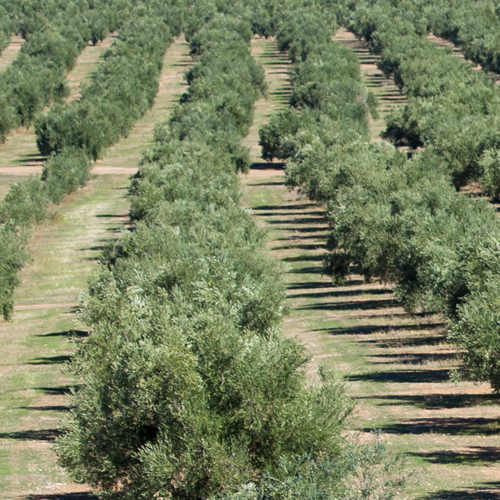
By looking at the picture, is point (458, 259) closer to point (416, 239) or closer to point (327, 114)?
point (416, 239)

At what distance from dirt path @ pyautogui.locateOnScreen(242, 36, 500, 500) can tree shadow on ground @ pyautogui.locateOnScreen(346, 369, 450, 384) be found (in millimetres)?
45

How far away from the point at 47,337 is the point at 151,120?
256ft

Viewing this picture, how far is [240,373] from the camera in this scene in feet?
A: 95.0

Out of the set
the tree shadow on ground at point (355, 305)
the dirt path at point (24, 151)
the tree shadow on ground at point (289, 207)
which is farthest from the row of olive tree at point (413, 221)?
the dirt path at point (24, 151)

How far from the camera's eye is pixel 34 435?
4428cm

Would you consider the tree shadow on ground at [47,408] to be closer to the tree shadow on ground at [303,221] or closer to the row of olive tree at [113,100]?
the tree shadow on ground at [303,221]

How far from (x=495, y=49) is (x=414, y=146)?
42.9m

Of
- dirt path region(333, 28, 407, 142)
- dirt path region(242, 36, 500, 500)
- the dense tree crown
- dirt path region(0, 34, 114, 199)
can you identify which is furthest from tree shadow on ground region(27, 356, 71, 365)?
dirt path region(333, 28, 407, 142)

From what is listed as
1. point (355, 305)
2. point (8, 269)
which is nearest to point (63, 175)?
point (8, 269)

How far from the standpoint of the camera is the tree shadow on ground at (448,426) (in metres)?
40.2

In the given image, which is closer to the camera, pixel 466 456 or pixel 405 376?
pixel 466 456

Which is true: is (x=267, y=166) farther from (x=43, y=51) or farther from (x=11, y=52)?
(x=11, y=52)

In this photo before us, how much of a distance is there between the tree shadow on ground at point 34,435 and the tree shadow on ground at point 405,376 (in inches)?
518

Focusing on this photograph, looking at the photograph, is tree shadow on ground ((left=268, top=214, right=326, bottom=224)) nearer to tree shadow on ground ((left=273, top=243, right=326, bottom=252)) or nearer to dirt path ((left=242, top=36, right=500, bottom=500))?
dirt path ((left=242, top=36, right=500, bottom=500))
